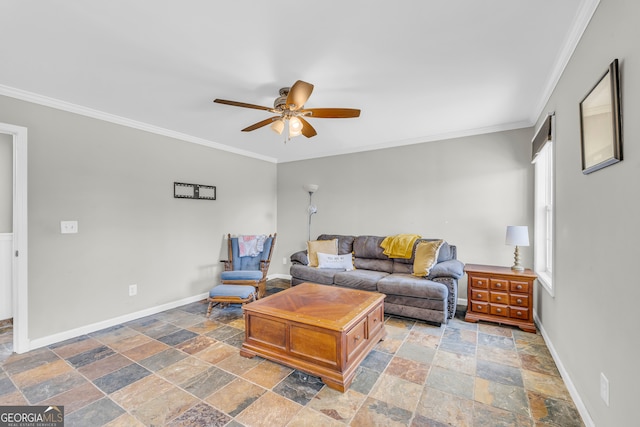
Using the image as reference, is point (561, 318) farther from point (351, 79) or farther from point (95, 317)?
point (95, 317)

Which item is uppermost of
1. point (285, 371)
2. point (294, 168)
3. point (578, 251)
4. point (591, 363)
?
point (294, 168)

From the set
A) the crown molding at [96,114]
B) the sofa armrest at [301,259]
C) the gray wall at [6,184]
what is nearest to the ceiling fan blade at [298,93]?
the crown molding at [96,114]

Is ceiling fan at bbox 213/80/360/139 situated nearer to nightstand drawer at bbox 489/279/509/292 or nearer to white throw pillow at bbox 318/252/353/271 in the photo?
white throw pillow at bbox 318/252/353/271

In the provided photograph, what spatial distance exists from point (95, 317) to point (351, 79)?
12.1ft

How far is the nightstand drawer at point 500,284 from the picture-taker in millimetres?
3135

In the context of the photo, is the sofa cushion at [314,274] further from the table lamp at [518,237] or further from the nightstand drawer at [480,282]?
the table lamp at [518,237]

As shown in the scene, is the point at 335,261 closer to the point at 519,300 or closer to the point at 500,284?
the point at 500,284


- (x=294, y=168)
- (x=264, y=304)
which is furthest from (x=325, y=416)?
(x=294, y=168)

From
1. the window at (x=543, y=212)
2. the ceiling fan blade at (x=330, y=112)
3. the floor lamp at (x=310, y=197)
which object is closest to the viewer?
the ceiling fan blade at (x=330, y=112)

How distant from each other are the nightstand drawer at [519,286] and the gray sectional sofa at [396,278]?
526 millimetres

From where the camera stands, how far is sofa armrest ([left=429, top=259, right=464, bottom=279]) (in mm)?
3221

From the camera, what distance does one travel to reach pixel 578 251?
1.86 m

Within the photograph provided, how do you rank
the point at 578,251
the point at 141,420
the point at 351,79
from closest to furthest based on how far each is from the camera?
the point at 141,420
the point at 578,251
the point at 351,79

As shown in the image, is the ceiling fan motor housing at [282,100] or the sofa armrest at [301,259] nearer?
the ceiling fan motor housing at [282,100]
